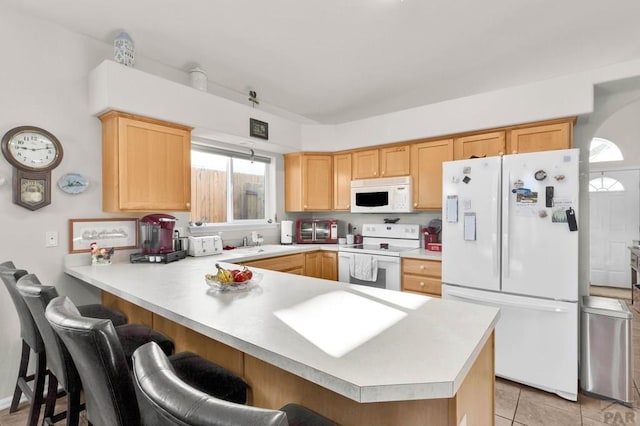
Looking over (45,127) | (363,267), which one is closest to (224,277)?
(45,127)

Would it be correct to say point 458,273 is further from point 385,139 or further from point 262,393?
point 262,393

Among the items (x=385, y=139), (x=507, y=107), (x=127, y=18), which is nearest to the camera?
(x=127, y=18)

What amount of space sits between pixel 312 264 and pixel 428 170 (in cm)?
173

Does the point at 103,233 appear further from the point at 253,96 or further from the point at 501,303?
the point at 501,303

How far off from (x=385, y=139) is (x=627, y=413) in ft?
9.76

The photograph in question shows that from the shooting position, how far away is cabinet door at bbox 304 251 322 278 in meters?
3.77

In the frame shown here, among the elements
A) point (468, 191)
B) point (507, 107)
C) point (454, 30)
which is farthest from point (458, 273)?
point (454, 30)

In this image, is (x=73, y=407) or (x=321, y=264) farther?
(x=321, y=264)

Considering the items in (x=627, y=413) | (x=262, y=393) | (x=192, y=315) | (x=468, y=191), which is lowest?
(x=627, y=413)

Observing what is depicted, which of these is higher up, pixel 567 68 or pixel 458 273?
pixel 567 68

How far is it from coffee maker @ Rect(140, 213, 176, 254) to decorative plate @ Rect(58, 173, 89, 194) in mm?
486

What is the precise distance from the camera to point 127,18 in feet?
7.47

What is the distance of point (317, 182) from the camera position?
4156 millimetres

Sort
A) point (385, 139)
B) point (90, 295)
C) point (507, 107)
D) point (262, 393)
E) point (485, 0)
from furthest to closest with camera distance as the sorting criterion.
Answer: point (385, 139), point (507, 107), point (90, 295), point (485, 0), point (262, 393)
